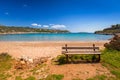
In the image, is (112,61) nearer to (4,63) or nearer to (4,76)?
(4,76)

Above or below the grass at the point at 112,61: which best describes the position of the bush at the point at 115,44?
above

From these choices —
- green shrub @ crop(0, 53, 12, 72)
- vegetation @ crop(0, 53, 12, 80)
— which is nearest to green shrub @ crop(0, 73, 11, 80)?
vegetation @ crop(0, 53, 12, 80)

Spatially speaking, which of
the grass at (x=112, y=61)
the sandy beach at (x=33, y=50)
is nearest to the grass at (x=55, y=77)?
the grass at (x=112, y=61)

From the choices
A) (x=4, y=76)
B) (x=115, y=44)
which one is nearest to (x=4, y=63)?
(x=4, y=76)

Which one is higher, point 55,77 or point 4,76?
point 55,77

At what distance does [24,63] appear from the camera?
1120 centimetres

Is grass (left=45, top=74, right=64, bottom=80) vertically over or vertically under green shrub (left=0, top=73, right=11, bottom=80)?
over

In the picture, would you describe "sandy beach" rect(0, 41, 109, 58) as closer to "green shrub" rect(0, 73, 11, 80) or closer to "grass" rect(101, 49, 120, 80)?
"grass" rect(101, 49, 120, 80)

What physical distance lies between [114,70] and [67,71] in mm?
2726

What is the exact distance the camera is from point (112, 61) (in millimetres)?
10977

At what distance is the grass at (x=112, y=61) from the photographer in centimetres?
951

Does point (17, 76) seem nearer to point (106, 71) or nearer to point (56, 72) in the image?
point (56, 72)

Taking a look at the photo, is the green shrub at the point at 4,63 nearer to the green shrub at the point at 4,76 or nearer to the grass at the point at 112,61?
the green shrub at the point at 4,76

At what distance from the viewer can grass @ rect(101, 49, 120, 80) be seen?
31.2 ft
